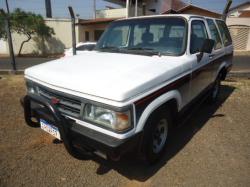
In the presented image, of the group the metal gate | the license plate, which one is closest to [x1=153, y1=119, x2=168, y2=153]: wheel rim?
the license plate

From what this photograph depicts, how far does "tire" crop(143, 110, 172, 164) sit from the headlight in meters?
Answer: 0.41

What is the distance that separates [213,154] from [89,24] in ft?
77.6

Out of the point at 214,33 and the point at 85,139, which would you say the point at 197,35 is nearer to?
the point at 214,33

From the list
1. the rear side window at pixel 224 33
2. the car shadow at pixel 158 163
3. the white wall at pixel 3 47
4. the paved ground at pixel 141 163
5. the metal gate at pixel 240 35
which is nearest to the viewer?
the paved ground at pixel 141 163

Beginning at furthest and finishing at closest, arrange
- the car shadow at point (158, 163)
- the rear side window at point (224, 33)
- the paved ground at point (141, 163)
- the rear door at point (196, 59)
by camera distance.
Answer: the rear side window at point (224, 33) < the rear door at point (196, 59) < the car shadow at point (158, 163) < the paved ground at point (141, 163)

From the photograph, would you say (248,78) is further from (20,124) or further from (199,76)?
(20,124)

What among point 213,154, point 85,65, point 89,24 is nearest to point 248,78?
point 213,154

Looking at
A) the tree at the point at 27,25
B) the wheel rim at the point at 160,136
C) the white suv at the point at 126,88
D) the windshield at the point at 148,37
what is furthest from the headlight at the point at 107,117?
the tree at the point at 27,25

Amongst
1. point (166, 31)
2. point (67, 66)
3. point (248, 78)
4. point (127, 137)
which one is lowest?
point (248, 78)

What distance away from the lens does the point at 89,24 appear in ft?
82.2

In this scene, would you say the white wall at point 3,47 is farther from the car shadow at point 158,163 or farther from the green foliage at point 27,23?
the car shadow at point 158,163

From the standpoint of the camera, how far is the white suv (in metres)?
2.42

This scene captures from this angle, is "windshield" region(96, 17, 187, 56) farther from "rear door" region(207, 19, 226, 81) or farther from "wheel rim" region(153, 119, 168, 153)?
"rear door" region(207, 19, 226, 81)

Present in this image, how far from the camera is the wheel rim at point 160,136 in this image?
10.5ft
